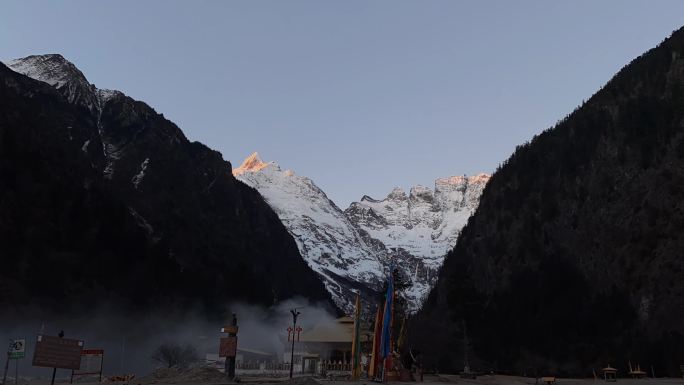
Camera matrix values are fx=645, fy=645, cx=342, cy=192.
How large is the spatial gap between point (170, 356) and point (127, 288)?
53655mm

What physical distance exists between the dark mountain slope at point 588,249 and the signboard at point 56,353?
75.1 metres

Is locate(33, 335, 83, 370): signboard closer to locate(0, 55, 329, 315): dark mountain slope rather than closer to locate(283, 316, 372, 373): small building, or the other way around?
locate(283, 316, 372, 373): small building

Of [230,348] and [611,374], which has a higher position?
[230,348]

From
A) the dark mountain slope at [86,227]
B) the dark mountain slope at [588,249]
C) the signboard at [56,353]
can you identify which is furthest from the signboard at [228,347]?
Answer: the dark mountain slope at [86,227]

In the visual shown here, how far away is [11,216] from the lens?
4956 inches

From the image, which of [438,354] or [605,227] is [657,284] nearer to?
[605,227]

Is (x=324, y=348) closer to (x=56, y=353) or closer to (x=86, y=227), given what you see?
(x=56, y=353)

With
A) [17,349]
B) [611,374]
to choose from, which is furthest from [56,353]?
[611,374]

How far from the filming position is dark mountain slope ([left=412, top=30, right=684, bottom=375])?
104 meters

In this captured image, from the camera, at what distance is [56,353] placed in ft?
126

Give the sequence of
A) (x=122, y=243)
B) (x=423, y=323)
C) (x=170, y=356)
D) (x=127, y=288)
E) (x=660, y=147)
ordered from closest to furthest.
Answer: (x=170, y=356) < (x=660, y=147) < (x=423, y=323) < (x=127, y=288) < (x=122, y=243)

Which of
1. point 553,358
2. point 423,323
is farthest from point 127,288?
point 553,358

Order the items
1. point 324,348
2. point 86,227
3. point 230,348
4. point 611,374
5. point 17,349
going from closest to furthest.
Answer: point 17,349 → point 230,348 → point 611,374 → point 324,348 → point 86,227

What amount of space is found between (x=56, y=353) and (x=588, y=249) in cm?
10893
